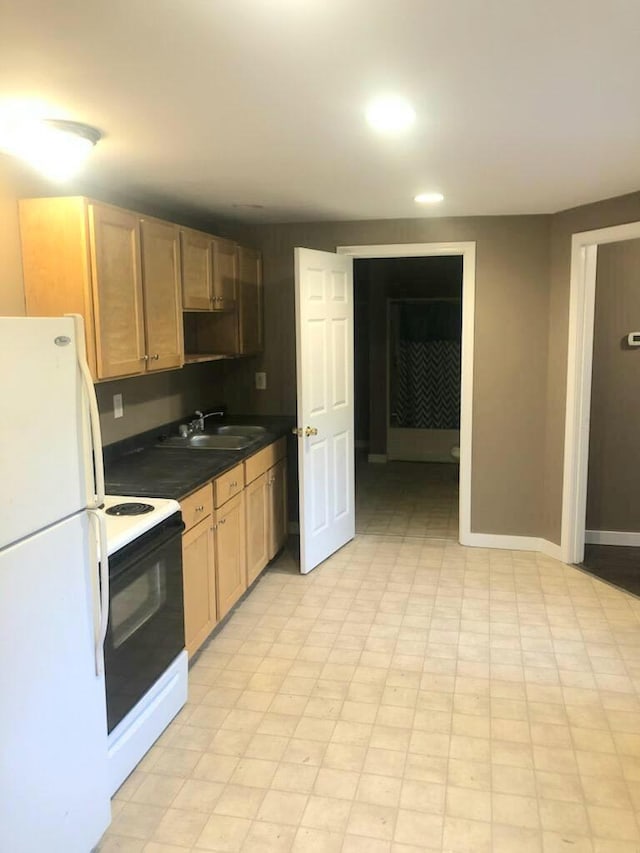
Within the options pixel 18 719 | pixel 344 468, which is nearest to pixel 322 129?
pixel 18 719

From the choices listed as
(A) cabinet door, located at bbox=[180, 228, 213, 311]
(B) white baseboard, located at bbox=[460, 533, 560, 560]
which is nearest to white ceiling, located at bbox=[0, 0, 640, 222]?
(A) cabinet door, located at bbox=[180, 228, 213, 311]

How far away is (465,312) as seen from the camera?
461 centimetres

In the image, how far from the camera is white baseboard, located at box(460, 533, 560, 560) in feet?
15.3

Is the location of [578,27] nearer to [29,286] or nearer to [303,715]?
[29,286]

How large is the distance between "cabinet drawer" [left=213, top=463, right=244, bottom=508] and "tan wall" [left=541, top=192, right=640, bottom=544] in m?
2.20

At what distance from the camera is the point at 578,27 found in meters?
1.59

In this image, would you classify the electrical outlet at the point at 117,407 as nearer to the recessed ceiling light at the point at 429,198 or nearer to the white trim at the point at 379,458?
the recessed ceiling light at the point at 429,198

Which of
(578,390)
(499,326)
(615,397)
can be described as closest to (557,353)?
(578,390)

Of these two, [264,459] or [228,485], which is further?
[264,459]

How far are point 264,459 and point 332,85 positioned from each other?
2457mm

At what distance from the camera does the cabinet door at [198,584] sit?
2.94m

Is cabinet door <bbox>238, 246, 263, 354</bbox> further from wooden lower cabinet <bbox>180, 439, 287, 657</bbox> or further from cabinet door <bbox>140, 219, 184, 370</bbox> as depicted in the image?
cabinet door <bbox>140, 219, 184, 370</bbox>

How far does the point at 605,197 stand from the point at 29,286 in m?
3.12

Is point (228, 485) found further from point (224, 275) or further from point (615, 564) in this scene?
point (615, 564)
